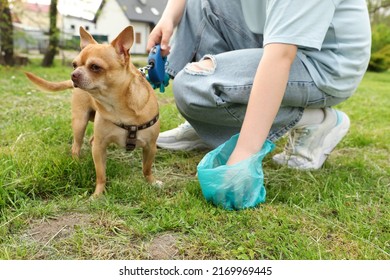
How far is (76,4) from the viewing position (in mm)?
9844

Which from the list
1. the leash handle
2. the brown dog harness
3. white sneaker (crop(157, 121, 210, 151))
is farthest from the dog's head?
white sneaker (crop(157, 121, 210, 151))

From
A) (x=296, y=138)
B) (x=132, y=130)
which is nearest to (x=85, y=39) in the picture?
(x=132, y=130)

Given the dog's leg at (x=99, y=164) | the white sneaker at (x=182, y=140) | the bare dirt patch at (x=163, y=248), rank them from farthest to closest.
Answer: the white sneaker at (x=182, y=140) < the dog's leg at (x=99, y=164) < the bare dirt patch at (x=163, y=248)

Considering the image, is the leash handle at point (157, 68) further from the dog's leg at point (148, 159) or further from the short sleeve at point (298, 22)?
the short sleeve at point (298, 22)

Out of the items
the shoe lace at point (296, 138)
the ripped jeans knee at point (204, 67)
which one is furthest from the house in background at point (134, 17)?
the ripped jeans knee at point (204, 67)

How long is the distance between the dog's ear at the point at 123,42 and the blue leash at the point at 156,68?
0.93 feet

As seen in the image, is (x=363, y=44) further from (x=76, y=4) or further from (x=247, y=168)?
(x=76, y=4)

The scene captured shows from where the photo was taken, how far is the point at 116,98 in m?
1.93

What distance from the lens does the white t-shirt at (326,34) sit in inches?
66.4

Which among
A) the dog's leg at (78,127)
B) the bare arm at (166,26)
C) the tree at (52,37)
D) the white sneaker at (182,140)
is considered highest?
the bare arm at (166,26)

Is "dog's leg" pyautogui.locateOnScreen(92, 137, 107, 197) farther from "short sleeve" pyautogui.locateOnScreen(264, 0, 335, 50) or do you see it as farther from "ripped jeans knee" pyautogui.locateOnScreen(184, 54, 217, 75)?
"short sleeve" pyautogui.locateOnScreen(264, 0, 335, 50)

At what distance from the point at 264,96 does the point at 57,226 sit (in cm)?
94

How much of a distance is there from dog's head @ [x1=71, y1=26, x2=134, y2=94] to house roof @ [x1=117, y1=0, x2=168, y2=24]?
62.4 ft

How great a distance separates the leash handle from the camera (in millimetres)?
2234
